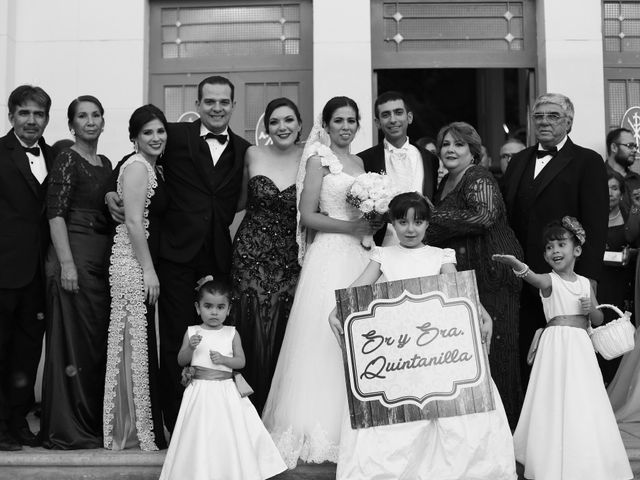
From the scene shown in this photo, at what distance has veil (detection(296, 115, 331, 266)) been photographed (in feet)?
18.4

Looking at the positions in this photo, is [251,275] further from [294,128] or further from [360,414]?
[360,414]

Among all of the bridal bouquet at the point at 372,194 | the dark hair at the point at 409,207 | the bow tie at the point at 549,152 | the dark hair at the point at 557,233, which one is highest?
the bow tie at the point at 549,152

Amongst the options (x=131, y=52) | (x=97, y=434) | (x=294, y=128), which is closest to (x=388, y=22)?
(x=131, y=52)

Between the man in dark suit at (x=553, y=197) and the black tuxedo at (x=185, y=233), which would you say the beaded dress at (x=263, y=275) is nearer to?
the black tuxedo at (x=185, y=233)

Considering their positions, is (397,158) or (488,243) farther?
(397,158)

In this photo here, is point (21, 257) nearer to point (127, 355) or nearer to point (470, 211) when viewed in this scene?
point (127, 355)

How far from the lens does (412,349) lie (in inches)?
185

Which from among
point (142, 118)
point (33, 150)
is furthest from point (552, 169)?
point (33, 150)

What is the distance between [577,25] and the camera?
8.18 m

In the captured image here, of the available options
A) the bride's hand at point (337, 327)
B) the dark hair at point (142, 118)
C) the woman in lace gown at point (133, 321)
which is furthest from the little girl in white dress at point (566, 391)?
the dark hair at point (142, 118)

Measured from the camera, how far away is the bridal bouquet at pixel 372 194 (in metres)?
5.25

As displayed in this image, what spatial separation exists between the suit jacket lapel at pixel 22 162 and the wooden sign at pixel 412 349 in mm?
2250

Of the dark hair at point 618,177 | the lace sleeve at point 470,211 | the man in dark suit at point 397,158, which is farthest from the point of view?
the dark hair at point 618,177

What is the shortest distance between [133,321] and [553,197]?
2.78m
